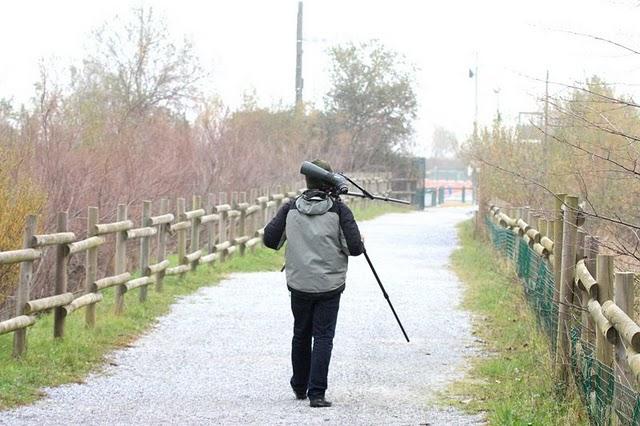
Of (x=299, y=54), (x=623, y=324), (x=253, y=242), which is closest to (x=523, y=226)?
(x=253, y=242)

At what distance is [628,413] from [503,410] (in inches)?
69.7

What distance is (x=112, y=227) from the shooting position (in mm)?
12883


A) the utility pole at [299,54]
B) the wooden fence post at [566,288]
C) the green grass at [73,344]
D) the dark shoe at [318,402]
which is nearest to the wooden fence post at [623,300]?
the wooden fence post at [566,288]

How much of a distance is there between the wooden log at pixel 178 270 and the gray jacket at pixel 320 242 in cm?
766

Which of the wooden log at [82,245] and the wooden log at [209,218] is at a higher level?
the wooden log at [82,245]

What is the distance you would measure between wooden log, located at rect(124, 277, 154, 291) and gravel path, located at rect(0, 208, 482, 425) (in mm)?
463

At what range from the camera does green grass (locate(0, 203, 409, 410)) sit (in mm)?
9422

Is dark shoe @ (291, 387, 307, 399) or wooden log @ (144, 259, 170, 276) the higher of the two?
wooden log @ (144, 259, 170, 276)

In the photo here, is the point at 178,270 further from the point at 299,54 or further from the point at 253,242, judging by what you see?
the point at 299,54

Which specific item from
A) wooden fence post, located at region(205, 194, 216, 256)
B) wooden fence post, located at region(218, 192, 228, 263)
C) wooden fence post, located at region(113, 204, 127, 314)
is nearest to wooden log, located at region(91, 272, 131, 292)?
wooden fence post, located at region(113, 204, 127, 314)

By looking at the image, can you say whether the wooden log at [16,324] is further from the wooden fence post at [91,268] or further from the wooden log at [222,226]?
the wooden log at [222,226]

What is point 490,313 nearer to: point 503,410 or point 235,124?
point 503,410

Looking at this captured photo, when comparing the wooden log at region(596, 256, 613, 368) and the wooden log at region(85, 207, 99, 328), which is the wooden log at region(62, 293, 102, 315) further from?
the wooden log at region(596, 256, 613, 368)

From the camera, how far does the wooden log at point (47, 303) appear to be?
1028cm
